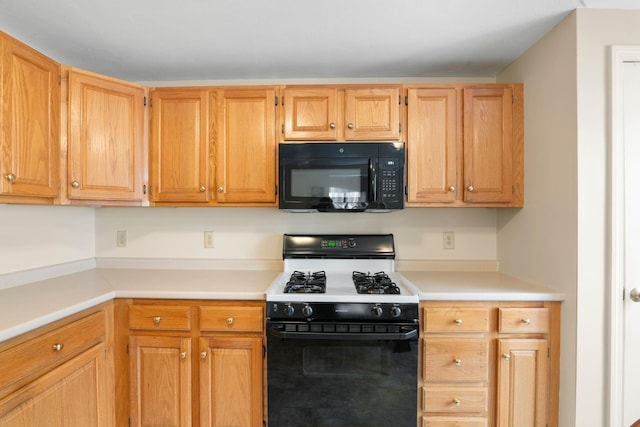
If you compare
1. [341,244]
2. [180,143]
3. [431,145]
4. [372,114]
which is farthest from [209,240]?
[431,145]

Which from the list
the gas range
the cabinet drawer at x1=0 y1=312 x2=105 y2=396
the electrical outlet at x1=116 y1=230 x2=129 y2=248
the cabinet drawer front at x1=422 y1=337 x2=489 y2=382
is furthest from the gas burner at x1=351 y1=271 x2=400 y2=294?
the electrical outlet at x1=116 y1=230 x2=129 y2=248

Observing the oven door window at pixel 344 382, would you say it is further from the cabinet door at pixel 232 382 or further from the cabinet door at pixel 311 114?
the cabinet door at pixel 311 114

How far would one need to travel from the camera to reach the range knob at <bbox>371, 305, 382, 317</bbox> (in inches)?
60.5

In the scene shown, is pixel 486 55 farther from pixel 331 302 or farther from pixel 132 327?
pixel 132 327

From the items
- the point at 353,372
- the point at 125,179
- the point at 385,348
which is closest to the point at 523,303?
the point at 385,348

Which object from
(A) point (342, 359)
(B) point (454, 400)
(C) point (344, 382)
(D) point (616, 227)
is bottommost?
(B) point (454, 400)

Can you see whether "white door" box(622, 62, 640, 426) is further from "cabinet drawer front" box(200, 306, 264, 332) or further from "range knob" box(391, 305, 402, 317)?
"cabinet drawer front" box(200, 306, 264, 332)

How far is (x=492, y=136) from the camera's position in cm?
185

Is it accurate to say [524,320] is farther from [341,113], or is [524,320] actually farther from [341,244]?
[341,113]

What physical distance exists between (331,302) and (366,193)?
68 centimetres

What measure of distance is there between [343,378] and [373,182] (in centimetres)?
109

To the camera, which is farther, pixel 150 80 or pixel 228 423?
pixel 150 80

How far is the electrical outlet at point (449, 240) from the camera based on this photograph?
218 centimetres

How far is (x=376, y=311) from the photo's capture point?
154cm
